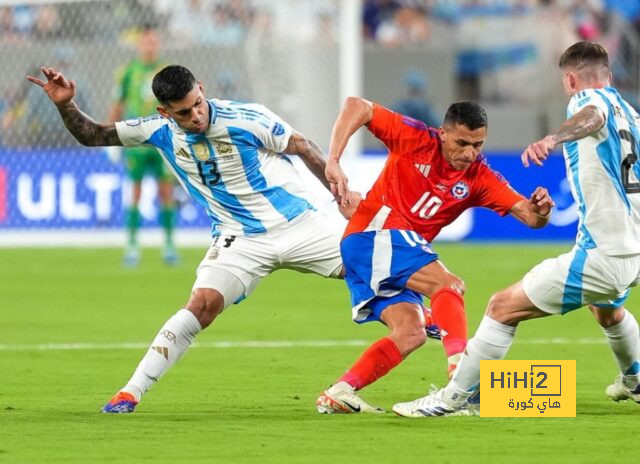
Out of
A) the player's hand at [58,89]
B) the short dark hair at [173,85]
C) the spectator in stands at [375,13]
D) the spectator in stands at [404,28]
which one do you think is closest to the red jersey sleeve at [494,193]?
the short dark hair at [173,85]

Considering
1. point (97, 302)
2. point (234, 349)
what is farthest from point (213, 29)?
point (234, 349)

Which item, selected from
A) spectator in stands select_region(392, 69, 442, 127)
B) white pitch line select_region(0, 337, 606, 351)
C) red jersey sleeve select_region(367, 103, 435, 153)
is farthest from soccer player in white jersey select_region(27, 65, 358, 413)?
spectator in stands select_region(392, 69, 442, 127)

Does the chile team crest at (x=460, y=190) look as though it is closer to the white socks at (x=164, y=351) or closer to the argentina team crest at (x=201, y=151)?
the argentina team crest at (x=201, y=151)

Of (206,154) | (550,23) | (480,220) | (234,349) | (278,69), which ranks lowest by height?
(234,349)

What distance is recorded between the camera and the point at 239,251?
25.1ft

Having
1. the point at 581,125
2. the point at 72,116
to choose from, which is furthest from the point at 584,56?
the point at 72,116

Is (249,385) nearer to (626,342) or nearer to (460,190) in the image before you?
(460,190)

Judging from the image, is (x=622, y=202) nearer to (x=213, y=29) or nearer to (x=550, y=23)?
(x=213, y=29)

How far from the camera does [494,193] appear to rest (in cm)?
724

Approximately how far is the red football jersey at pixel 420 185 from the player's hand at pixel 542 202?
26 cm

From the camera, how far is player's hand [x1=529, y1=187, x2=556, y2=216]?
689cm

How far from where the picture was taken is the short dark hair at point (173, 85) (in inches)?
284

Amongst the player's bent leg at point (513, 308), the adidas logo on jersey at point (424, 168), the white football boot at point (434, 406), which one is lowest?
the white football boot at point (434, 406)

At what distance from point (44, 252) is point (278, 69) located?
3834 millimetres
